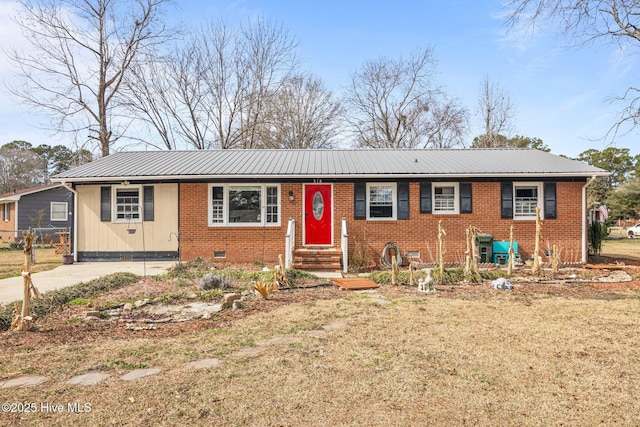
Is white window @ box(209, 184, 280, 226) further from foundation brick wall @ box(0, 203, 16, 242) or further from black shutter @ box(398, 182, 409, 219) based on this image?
foundation brick wall @ box(0, 203, 16, 242)

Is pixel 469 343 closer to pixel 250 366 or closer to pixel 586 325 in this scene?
pixel 586 325

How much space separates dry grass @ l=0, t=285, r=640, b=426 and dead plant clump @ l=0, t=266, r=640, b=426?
0.02m

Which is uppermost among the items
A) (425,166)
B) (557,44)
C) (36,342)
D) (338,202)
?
(557,44)

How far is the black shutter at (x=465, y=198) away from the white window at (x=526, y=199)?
4.65ft

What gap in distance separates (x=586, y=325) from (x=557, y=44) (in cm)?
918

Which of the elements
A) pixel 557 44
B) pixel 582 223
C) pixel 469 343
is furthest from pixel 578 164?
pixel 469 343

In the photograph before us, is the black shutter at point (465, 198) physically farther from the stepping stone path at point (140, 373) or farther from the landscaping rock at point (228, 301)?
the stepping stone path at point (140, 373)

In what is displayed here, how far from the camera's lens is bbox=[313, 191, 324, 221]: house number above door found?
12.0 metres

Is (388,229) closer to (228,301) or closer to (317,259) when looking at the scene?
(317,259)

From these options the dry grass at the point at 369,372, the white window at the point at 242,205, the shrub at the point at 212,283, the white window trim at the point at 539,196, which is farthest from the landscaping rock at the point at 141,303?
the white window trim at the point at 539,196

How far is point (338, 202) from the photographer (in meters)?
11.9

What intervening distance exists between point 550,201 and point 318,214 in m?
7.11

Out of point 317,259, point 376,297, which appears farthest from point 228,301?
point 317,259

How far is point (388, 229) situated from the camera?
466 inches
